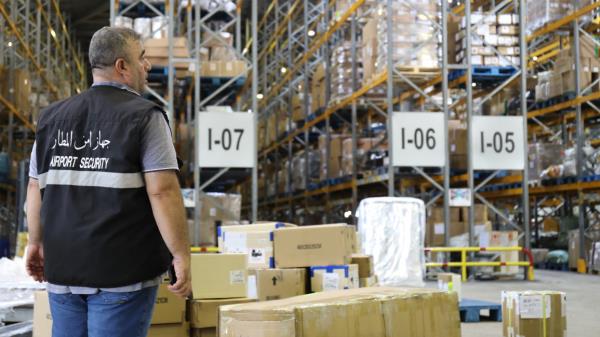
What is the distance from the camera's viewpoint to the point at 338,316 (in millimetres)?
3119

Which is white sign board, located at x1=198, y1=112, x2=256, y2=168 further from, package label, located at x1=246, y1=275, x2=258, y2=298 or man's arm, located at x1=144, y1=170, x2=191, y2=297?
man's arm, located at x1=144, y1=170, x2=191, y2=297

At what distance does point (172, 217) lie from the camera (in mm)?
2430

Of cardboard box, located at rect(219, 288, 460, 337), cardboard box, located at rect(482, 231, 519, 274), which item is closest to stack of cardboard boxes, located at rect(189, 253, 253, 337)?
cardboard box, located at rect(219, 288, 460, 337)

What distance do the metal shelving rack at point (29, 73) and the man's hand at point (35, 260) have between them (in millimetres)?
8831

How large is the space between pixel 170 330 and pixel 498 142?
30.6 ft

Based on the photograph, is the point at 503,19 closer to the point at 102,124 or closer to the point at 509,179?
the point at 509,179

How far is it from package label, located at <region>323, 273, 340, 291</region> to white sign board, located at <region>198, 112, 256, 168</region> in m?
4.89

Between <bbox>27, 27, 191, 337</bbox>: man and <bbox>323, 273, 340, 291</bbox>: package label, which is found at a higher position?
<bbox>27, 27, 191, 337</bbox>: man

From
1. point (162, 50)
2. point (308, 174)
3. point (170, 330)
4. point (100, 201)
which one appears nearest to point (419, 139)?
point (162, 50)

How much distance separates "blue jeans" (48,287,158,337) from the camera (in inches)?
92.5

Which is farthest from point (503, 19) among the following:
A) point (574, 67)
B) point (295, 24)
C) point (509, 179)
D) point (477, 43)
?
point (295, 24)

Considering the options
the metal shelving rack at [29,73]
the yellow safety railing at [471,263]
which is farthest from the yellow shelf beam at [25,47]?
the yellow safety railing at [471,263]

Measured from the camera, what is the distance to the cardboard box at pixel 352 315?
9.82ft

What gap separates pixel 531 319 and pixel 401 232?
14.7ft
